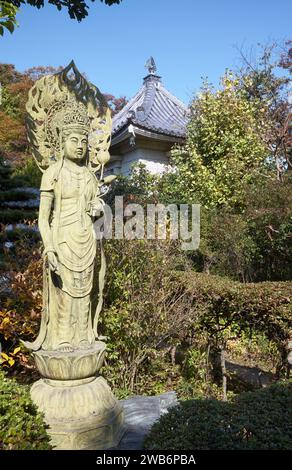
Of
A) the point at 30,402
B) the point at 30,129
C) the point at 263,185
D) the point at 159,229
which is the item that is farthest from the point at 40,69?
the point at 30,402

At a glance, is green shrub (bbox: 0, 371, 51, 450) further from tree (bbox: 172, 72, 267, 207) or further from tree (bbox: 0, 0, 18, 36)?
tree (bbox: 172, 72, 267, 207)

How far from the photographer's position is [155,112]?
14.4 meters

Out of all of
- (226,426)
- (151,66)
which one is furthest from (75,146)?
(151,66)

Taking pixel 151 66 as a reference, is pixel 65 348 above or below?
below

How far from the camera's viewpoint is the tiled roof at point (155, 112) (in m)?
12.2

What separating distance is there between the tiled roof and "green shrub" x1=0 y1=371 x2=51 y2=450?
9671 millimetres

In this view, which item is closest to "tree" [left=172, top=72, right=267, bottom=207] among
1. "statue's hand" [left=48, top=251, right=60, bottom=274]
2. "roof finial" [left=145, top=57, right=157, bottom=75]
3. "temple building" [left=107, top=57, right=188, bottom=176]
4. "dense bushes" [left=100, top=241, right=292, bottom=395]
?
"temple building" [left=107, top=57, right=188, bottom=176]

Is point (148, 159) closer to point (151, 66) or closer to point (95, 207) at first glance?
point (151, 66)

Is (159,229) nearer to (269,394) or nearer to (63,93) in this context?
(63,93)

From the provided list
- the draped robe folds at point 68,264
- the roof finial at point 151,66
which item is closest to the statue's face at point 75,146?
the draped robe folds at point 68,264

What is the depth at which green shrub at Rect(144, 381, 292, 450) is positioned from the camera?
8.59 feet

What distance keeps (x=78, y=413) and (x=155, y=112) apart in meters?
12.6

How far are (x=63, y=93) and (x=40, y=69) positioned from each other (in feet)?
79.0

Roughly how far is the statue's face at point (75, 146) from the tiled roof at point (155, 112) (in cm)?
820
